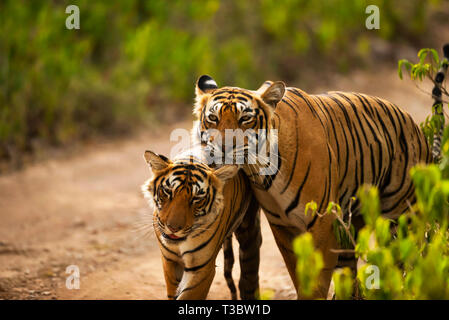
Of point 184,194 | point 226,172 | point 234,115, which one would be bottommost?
point 184,194

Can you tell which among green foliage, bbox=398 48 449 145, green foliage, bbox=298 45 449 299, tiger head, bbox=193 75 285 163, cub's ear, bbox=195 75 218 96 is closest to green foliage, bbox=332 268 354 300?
green foliage, bbox=298 45 449 299

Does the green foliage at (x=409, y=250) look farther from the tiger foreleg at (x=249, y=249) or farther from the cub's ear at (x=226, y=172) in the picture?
the tiger foreleg at (x=249, y=249)

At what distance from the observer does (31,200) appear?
6273 millimetres

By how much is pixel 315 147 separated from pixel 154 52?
6949mm

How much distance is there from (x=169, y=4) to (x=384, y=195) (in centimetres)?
813

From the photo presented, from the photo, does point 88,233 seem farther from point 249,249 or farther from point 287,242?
point 287,242

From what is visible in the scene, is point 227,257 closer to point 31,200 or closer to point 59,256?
point 59,256

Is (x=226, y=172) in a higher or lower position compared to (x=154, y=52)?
lower

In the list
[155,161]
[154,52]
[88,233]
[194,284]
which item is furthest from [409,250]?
[154,52]

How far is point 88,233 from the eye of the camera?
18.1 ft

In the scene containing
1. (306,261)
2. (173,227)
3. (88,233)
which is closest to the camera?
(306,261)

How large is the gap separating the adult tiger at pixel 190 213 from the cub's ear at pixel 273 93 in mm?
459

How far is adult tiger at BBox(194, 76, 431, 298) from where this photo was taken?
2.93 meters

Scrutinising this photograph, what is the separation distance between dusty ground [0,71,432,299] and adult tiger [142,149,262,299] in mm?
803
